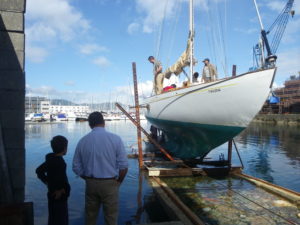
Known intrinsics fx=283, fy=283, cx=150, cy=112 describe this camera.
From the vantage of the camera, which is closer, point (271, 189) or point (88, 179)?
point (88, 179)

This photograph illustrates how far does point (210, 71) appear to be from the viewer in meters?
10.5

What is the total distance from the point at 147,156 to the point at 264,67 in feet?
27.8

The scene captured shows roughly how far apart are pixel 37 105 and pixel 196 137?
495 feet

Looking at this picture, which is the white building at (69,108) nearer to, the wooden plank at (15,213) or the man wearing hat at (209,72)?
the man wearing hat at (209,72)

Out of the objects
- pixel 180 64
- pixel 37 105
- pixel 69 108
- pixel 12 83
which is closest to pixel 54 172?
pixel 12 83

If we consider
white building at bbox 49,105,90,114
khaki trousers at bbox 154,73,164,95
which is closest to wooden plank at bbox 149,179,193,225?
khaki trousers at bbox 154,73,164,95

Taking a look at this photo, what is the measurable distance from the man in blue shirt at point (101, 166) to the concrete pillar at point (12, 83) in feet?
4.51

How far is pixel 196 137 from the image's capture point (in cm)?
1038

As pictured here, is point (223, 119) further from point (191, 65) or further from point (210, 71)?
point (191, 65)

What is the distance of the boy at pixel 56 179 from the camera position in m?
3.77

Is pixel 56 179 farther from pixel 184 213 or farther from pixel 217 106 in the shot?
pixel 217 106

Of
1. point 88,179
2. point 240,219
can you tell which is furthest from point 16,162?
point 240,219

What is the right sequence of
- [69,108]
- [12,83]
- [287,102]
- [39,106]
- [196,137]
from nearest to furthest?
[12,83]
[196,137]
[287,102]
[39,106]
[69,108]

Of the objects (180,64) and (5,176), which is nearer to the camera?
(5,176)
